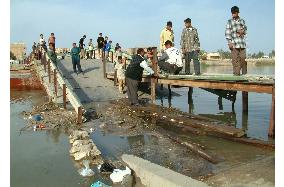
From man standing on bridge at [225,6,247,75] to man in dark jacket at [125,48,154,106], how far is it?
2930 mm

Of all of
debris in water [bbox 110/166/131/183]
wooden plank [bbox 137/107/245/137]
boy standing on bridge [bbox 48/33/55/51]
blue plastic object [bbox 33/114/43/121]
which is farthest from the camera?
boy standing on bridge [bbox 48/33/55/51]

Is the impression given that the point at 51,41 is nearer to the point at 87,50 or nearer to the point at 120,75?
the point at 87,50

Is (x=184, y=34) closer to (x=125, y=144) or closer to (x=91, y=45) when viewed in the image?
(x=125, y=144)

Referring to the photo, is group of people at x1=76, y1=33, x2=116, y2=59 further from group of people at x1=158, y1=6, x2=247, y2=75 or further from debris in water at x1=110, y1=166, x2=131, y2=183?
debris in water at x1=110, y1=166, x2=131, y2=183

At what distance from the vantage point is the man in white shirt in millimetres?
12562

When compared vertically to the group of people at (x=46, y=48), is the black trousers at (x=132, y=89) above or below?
below

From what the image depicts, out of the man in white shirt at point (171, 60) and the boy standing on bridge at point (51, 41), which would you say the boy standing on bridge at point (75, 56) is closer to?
the boy standing on bridge at point (51, 41)

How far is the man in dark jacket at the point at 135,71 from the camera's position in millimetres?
11984

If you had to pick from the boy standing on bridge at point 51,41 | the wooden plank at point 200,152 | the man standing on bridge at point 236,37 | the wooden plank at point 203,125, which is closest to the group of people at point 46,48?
the boy standing on bridge at point 51,41

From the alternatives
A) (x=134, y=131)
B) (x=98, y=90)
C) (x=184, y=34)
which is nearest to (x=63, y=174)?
(x=134, y=131)

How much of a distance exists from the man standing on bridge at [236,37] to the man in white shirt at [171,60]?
8.78 feet

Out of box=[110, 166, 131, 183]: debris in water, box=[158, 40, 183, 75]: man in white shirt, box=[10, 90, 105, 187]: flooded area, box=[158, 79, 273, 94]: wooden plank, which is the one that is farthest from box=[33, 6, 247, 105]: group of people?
box=[110, 166, 131, 183]: debris in water

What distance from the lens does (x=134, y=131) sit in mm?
9531

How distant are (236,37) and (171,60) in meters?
3.16
